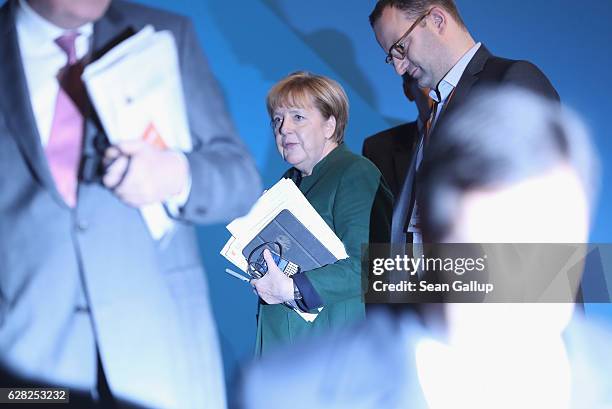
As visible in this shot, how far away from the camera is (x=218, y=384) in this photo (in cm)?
196

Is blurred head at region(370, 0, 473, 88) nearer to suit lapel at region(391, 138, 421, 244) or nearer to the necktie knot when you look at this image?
suit lapel at region(391, 138, 421, 244)

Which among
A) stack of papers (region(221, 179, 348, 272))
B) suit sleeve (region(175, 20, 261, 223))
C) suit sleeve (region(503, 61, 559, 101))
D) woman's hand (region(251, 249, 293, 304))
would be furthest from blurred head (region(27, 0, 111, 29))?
suit sleeve (region(503, 61, 559, 101))

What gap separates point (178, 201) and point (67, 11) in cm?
56

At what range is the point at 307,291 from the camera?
190cm

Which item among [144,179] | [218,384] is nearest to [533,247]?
[218,384]

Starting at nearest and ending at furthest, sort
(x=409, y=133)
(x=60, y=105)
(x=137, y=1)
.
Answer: (x=60, y=105) < (x=137, y=1) < (x=409, y=133)

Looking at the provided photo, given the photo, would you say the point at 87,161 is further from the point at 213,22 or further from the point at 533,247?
the point at 533,247

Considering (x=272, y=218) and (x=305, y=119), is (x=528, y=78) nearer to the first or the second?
(x=305, y=119)

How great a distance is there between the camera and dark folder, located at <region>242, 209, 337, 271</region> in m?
1.93

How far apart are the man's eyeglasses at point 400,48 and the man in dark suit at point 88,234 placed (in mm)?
563

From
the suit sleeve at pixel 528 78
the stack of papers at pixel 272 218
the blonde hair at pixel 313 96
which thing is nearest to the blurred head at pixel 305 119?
the blonde hair at pixel 313 96

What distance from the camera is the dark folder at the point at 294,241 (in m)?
1.93

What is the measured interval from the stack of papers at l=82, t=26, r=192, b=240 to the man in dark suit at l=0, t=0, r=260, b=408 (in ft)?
0.07

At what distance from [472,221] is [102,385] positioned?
1.06 meters
